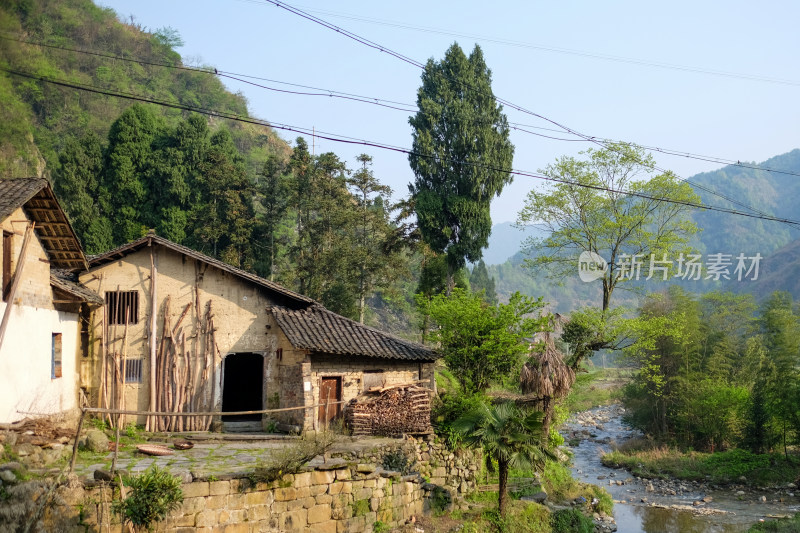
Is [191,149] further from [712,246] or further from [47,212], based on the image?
[712,246]

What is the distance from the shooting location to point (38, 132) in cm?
4869

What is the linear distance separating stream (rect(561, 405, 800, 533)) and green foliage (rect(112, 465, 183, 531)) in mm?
16546

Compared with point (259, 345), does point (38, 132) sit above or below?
above

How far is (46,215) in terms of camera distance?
14.9m

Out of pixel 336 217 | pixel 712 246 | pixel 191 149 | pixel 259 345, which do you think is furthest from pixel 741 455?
pixel 712 246

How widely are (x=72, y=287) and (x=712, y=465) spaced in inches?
1129

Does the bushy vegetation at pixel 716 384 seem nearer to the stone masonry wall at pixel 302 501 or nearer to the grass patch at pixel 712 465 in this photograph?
the grass patch at pixel 712 465

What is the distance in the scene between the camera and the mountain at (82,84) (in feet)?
134

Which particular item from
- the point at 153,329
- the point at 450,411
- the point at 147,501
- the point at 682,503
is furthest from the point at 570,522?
the point at 153,329

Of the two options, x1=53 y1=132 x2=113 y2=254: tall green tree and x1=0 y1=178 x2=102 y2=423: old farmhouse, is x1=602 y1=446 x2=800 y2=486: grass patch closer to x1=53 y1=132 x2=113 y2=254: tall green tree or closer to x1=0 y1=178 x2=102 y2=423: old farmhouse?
x1=0 y1=178 x2=102 y2=423: old farmhouse

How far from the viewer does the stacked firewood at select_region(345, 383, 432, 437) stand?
18359 millimetres

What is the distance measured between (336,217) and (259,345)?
12.0 meters

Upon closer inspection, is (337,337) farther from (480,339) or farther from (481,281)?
(481,281)

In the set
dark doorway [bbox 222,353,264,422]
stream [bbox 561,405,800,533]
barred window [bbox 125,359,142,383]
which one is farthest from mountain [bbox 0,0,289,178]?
stream [bbox 561,405,800,533]
